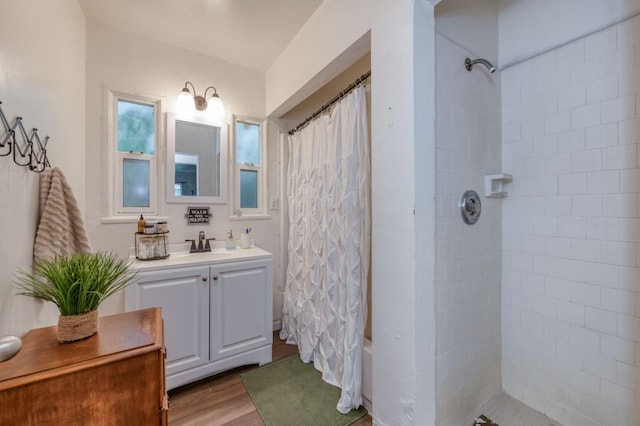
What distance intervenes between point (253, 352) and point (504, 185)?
6.71ft

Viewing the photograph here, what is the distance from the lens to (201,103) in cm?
211

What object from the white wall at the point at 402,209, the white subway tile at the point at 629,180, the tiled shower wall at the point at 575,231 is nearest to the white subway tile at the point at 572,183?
the tiled shower wall at the point at 575,231

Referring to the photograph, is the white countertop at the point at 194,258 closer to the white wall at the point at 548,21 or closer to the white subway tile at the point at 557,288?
the white subway tile at the point at 557,288

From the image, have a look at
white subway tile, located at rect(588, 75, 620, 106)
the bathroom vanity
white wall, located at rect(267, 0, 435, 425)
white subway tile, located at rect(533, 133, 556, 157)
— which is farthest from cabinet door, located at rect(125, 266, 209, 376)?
white subway tile, located at rect(588, 75, 620, 106)

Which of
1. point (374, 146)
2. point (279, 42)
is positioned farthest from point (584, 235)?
point (279, 42)

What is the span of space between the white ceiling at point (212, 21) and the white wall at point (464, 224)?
0.98 meters

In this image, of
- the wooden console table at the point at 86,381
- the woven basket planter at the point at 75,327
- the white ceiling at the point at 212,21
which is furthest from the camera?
the white ceiling at the point at 212,21

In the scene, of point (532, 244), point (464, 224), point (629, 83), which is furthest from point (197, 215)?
point (629, 83)

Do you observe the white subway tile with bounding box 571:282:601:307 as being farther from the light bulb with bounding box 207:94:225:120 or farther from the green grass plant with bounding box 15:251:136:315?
the light bulb with bounding box 207:94:225:120

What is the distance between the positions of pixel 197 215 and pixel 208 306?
30.9 inches

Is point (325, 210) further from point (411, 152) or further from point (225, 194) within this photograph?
point (225, 194)

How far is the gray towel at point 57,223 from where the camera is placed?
984mm

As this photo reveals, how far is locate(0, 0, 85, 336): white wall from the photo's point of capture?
830 mm

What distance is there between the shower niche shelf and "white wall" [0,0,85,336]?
2.06 meters
